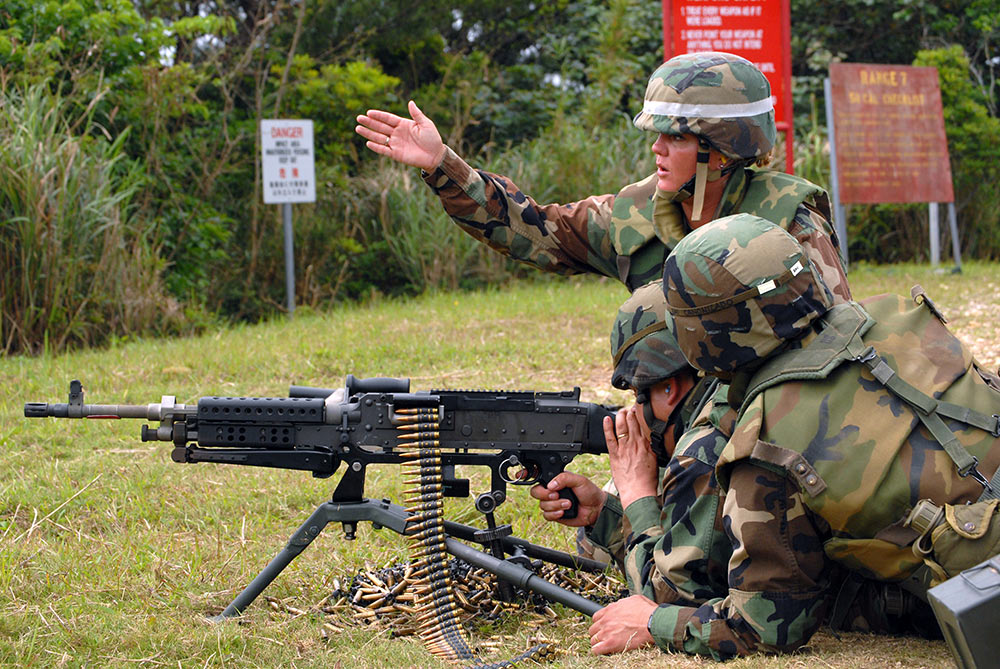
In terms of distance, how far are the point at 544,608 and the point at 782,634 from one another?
1.26 metres

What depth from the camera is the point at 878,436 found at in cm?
283

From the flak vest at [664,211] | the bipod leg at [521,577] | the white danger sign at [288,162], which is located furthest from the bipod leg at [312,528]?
the white danger sign at [288,162]

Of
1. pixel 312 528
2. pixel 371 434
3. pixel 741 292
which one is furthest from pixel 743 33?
pixel 741 292

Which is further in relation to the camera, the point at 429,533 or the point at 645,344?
the point at 429,533

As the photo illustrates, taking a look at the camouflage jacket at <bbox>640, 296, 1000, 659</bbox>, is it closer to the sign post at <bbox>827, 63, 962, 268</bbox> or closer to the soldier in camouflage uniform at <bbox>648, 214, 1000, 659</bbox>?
the soldier in camouflage uniform at <bbox>648, 214, 1000, 659</bbox>

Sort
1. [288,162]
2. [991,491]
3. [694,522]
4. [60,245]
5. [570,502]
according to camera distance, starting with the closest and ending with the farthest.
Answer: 1. [991,491]
2. [694,522]
3. [570,502]
4. [60,245]
5. [288,162]

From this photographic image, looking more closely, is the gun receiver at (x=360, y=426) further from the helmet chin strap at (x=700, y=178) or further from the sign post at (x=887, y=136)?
the sign post at (x=887, y=136)

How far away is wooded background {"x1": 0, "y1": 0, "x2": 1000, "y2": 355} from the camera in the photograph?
31.1 feet

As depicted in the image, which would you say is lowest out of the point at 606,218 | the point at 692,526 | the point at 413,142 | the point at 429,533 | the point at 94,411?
the point at 429,533

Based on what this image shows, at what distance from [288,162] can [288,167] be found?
51mm

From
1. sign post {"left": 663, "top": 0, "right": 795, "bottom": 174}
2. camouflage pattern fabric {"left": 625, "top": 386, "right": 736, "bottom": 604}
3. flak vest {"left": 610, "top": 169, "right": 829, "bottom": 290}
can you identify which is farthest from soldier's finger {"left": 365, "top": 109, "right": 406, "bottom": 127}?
sign post {"left": 663, "top": 0, "right": 795, "bottom": 174}

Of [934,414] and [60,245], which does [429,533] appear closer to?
[934,414]

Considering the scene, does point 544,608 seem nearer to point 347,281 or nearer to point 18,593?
point 18,593

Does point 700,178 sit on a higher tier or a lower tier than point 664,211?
higher
